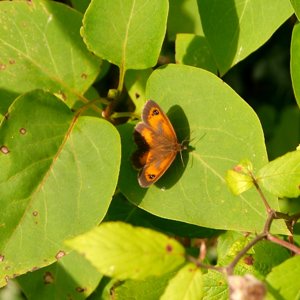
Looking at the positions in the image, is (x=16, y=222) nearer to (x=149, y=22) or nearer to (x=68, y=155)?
(x=68, y=155)

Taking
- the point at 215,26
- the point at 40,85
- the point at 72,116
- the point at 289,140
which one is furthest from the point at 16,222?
the point at 289,140

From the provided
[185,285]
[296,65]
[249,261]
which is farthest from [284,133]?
[185,285]

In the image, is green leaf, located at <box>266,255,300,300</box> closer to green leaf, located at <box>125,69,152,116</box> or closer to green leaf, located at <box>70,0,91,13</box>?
green leaf, located at <box>125,69,152,116</box>

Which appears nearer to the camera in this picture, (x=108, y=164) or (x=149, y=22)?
(x=108, y=164)

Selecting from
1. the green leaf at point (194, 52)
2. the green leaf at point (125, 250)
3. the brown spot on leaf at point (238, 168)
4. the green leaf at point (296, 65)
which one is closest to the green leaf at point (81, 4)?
the green leaf at point (194, 52)

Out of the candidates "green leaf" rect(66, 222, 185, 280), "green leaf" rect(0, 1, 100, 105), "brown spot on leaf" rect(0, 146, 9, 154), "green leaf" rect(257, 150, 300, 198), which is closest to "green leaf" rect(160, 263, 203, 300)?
"green leaf" rect(66, 222, 185, 280)
